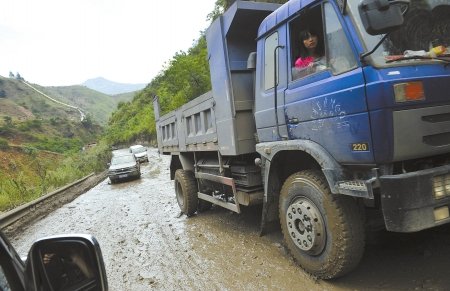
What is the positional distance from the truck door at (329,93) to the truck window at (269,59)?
31 centimetres

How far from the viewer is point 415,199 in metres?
2.68

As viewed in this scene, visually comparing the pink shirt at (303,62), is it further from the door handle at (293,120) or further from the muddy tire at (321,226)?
the muddy tire at (321,226)

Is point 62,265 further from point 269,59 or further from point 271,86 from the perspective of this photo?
point 269,59

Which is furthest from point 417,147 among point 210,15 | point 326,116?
point 210,15

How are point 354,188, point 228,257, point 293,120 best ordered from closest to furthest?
point 354,188 → point 293,120 → point 228,257

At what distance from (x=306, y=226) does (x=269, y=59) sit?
1.93m

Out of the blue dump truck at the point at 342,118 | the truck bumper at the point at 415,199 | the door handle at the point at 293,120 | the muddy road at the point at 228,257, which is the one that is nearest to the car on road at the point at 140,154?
the muddy road at the point at 228,257

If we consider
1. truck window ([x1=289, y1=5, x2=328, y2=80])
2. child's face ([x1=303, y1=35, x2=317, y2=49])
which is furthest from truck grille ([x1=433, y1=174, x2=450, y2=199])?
child's face ([x1=303, y1=35, x2=317, y2=49])

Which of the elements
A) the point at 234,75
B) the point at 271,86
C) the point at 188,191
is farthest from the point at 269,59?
the point at 188,191

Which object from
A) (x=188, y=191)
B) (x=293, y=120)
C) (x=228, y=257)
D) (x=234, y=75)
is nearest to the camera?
(x=293, y=120)

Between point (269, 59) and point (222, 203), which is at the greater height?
point (269, 59)

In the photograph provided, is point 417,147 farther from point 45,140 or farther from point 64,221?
point 45,140

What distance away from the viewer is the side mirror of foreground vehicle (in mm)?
1304

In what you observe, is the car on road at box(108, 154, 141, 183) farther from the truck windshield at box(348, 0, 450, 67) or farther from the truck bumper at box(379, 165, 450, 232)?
the truck bumper at box(379, 165, 450, 232)
